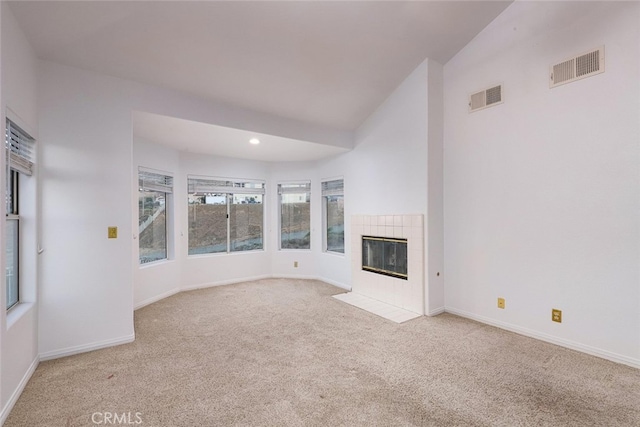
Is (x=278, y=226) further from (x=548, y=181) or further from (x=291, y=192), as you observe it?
(x=548, y=181)

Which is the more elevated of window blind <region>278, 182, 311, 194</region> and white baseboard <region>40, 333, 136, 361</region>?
window blind <region>278, 182, 311, 194</region>

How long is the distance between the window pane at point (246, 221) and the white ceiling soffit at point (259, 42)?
2.20 meters

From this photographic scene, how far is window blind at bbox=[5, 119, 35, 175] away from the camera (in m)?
2.10

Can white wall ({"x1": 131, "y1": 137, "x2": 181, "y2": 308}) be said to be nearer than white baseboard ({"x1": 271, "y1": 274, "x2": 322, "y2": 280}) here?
Yes

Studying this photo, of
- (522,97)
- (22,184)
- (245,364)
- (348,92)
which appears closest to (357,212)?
(348,92)

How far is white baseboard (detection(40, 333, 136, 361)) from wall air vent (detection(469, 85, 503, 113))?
14.8 feet

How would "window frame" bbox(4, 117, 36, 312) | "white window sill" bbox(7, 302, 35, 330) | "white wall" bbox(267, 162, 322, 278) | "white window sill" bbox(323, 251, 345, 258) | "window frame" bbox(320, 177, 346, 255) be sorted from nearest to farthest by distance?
"white window sill" bbox(7, 302, 35, 330), "window frame" bbox(4, 117, 36, 312), "white window sill" bbox(323, 251, 345, 258), "window frame" bbox(320, 177, 346, 255), "white wall" bbox(267, 162, 322, 278)

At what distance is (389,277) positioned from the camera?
13.5ft

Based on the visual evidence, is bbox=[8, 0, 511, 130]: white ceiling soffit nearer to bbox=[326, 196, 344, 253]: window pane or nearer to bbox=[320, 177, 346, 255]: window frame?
bbox=[320, 177, 346, 255]: window frame

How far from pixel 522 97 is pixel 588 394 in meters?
2.69

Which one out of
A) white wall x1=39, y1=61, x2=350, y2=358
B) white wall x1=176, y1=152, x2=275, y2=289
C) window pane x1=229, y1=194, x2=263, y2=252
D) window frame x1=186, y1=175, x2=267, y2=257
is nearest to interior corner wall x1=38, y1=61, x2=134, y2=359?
white wall x1=39, y1=61, x2=350, y2=358

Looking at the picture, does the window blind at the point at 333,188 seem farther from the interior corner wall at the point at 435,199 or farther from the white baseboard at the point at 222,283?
the white baseboard at the point at 222,283

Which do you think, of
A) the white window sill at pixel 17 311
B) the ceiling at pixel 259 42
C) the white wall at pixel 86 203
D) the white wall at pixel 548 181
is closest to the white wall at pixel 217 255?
the ceiling at pixel 259 42

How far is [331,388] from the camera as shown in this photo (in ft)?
7.04
